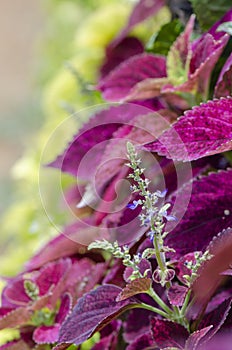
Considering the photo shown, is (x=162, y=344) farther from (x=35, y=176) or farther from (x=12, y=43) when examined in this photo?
(x=12, y=43)

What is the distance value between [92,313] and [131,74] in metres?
0.24

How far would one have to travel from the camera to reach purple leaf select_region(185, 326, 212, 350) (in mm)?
328

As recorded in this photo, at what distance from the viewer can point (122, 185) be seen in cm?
52

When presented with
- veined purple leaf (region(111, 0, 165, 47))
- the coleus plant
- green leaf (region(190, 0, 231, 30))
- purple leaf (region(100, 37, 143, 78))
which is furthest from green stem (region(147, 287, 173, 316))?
purple leaf (region(100, 37, 143, 78))

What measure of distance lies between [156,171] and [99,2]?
1.21 m

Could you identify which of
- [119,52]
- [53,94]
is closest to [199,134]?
[119,52]

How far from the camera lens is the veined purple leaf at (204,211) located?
1.31 feet

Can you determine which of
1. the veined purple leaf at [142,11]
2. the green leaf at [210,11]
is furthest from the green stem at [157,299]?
the veined purple leaf at [142,11]

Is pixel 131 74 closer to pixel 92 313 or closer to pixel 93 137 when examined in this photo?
pixel 93 137

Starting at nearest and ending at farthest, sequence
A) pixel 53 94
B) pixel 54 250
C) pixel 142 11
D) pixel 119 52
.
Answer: pixel 54 250
pixel 142 11
pixel 119 52
pixel 53 94

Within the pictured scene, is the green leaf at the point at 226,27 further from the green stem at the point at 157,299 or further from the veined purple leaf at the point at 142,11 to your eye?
the veined purple leaf at the point at 142,11

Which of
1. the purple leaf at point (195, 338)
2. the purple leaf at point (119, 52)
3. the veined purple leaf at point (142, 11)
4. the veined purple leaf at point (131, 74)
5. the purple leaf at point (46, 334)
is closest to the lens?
the purple leaf at point (195, 338)

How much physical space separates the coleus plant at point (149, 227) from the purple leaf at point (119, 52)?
0.31 metres

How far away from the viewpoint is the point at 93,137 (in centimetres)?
53
